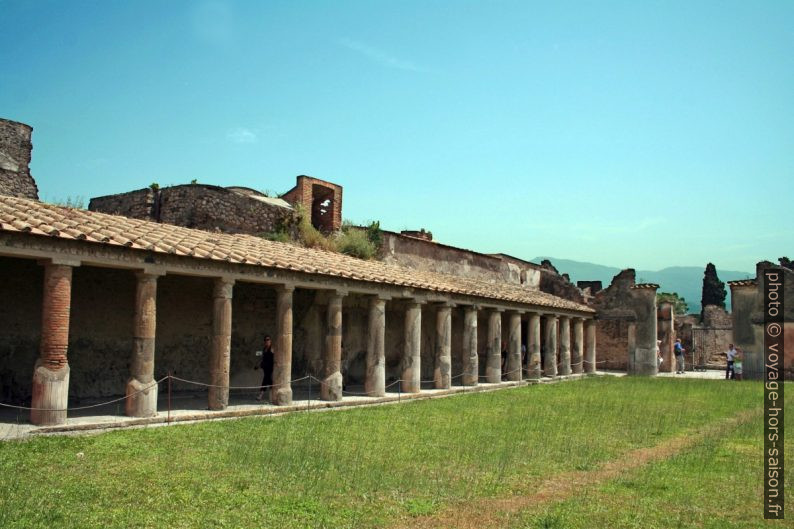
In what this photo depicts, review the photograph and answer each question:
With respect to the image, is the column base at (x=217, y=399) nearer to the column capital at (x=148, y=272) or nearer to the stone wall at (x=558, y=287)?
the column capital at (x=148, y=272)

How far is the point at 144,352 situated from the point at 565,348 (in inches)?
770

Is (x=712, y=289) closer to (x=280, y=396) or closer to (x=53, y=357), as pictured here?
(x=280, y=396)

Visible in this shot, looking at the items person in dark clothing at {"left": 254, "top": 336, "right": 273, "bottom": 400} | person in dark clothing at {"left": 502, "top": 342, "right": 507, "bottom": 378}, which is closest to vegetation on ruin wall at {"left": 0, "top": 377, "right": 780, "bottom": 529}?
person in dark clothing at {"left": 254, "top": 336, "right": 273, "bottom": 400}

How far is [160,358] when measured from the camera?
575 inches

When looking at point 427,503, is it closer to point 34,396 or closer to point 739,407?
point 34,396

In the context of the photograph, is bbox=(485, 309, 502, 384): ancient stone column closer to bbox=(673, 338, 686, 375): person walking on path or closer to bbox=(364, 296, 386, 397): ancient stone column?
bbox=(364, 296, 386, 397): ancient stone column

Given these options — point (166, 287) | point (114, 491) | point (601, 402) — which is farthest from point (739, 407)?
point (114, 491)

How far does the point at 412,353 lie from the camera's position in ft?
57.7

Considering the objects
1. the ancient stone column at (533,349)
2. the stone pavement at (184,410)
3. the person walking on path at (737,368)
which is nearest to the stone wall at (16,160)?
the stone pavement at (184,410)

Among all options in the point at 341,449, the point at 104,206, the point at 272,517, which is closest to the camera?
the point at 272,517

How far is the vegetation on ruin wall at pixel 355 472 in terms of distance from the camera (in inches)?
247

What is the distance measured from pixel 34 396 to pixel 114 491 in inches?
157

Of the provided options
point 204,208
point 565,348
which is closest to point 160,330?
point 204,208

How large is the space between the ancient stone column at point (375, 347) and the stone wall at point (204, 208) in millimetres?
4419
